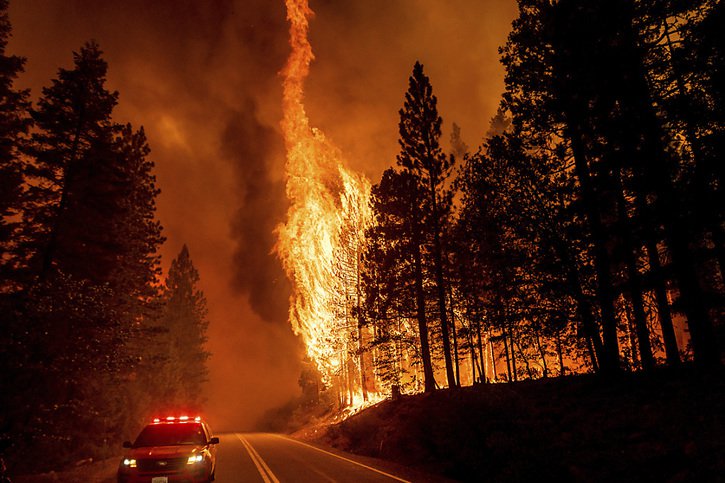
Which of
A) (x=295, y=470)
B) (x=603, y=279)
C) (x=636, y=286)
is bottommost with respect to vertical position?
(x=295, y=470)

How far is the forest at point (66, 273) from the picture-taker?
14016 millimetres

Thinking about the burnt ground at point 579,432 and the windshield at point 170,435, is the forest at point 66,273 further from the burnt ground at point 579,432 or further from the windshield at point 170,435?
the burnt ground at point 579,432

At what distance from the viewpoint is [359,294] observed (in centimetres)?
3041

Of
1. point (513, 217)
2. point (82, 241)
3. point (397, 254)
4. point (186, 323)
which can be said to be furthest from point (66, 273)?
point (186, 323)

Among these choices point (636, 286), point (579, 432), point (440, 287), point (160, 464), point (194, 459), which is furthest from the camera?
point (440, 287)

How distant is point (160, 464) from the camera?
30.0 feet

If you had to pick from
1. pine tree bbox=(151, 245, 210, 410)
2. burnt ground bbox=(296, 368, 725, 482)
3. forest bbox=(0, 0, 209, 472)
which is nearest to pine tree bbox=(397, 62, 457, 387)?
burnt ground bbox=(296, 368, 725, 482)

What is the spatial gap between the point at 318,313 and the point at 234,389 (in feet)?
223

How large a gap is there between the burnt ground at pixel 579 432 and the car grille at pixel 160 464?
7.82 meters

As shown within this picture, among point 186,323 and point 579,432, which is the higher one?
point 186,323

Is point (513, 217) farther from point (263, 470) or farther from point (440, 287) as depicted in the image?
point (263, 470)

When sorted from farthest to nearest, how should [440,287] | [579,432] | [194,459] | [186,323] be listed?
1. [186,323]
2. [440,287]
3. [579,432]
4. [194,459]

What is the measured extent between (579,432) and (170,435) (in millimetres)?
10637

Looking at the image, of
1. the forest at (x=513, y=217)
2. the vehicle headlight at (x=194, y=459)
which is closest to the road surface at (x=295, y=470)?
the vehicle headlight at (x=194, y=459)
